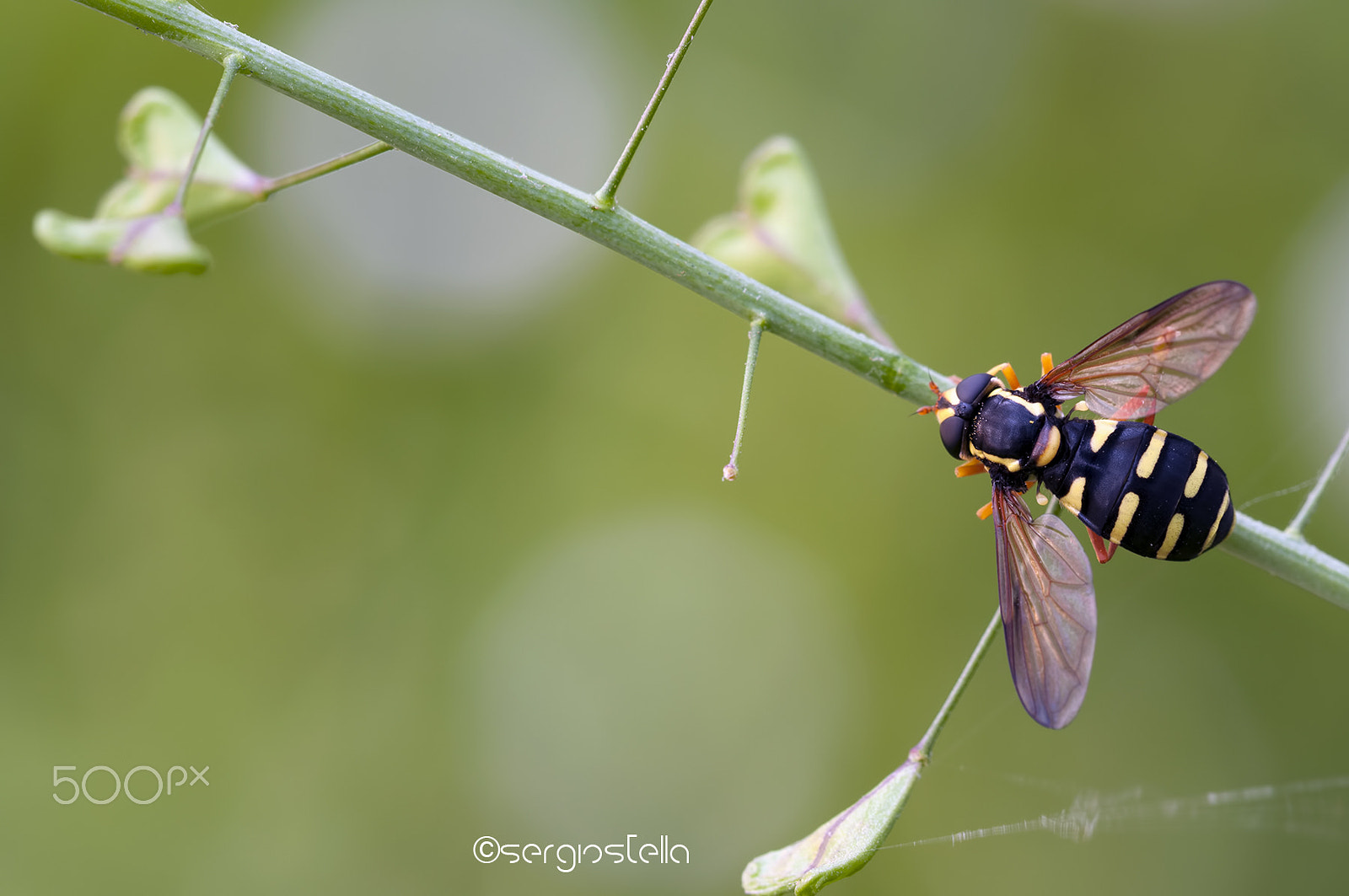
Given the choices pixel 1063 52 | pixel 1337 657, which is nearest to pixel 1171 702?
pixel 1337 657

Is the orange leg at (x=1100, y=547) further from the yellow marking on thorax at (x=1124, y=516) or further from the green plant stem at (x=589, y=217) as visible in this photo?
the green plant stem at (x=589, y=217)

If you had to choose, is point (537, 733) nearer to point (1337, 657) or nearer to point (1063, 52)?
point (1337, 657)

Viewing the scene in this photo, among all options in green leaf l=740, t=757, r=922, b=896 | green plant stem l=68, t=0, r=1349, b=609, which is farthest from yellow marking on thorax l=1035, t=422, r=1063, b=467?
green leaf l=740, t=757, r=922, b=896

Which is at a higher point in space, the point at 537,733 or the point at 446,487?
the point at 446,487

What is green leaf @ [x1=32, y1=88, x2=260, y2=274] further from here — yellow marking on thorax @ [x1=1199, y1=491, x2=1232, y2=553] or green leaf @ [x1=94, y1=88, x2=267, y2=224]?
yellow marking on thorax @ [x1=1199, y1=491, x2=1232, y2=553]

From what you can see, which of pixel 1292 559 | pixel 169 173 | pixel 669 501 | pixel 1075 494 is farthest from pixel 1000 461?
pixel 669 501

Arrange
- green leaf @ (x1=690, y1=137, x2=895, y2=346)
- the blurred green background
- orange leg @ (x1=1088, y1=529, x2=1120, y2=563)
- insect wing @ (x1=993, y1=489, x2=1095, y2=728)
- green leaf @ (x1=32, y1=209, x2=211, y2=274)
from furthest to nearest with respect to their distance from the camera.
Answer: the blurred green background, green leaf @ (x1=690, y1=137, x2=895, y2=346), orange leg @ (x1=1088, y1=529, x2=1120, y2=563), insect wing @ (x1=993, y1=489, x2=1095, y2=728), green leaf @ (x1=32, y1=209, x2=211, y2=274)
